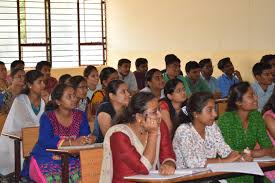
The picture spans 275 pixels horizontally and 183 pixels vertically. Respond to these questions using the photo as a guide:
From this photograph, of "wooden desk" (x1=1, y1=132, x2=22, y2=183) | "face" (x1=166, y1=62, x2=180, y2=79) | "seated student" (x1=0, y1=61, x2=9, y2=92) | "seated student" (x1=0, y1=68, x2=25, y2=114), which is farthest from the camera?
"face" (x1=166, y1=62, x2=180, y2=79)

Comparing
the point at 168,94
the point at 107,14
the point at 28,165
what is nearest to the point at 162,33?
the point at 107,14

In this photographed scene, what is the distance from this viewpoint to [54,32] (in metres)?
12.0

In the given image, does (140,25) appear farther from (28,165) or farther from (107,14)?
(28,165)

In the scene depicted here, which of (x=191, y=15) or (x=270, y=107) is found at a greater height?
(x=191, y=15)

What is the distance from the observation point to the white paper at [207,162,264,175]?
3682 millimetres

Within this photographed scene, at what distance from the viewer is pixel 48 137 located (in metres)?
4.98

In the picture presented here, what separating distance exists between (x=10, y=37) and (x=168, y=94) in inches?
251

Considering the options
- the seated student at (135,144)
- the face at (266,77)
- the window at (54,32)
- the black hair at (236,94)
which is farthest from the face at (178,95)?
the window at (54,32)

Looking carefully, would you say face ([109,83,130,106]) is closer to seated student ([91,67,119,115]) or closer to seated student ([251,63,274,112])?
seated student ([91,67,119,115])

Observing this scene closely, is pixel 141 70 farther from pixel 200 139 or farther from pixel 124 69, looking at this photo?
pixel 200 139

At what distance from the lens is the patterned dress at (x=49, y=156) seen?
4984mm

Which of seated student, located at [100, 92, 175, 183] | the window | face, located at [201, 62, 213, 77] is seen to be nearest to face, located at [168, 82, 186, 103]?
seated student, located at [100, 92, 175, 183]

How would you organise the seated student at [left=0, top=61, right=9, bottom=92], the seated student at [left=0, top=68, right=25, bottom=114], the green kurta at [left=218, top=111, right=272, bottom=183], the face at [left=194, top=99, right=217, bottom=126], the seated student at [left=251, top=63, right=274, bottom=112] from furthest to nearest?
the seated student at [left=0, top=61, right=9, bottom=92] < the seated student at [left=251, top=63, right=274, bottom=112] < the seated student at [left=0, top=68, right=25, bottom=114] < the green kurta at [left=218, top=111, right=272, bottom=183] < the face at [left=194, top=99, right=217, bottom=126]

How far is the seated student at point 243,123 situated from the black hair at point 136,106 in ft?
3.07
